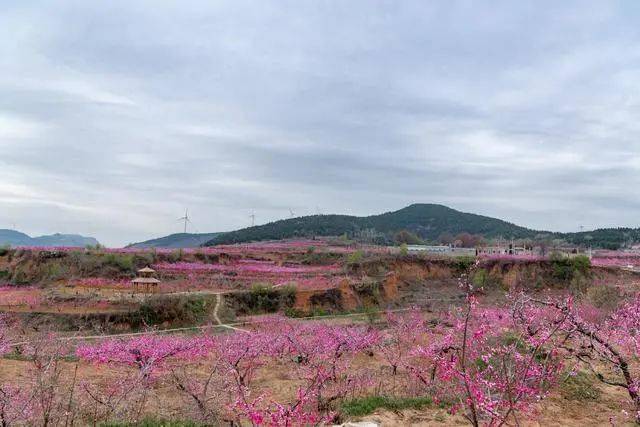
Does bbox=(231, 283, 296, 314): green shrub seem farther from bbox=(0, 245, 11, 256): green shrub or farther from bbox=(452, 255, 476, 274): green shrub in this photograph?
bbox=(0, 245, 11, 256): green shrub

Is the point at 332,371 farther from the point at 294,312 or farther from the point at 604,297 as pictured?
the point at 604,297

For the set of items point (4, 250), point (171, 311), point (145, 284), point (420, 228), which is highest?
point (420, 228)

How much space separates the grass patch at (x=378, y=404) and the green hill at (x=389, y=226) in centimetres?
8695

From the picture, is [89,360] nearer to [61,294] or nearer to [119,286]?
[61,294]

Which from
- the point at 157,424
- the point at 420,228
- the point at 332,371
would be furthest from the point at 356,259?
the point at 420,228

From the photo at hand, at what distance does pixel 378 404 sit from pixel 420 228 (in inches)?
4689

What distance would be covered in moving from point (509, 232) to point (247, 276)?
271ft

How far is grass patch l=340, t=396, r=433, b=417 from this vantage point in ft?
34.0

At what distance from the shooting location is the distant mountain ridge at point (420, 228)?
3903 inches

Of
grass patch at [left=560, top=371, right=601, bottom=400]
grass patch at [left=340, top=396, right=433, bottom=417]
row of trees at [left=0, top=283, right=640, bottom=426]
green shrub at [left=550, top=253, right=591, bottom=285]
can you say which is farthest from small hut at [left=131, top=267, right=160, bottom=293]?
green shrub at [left=550, top=253, right=591, bottom=285]

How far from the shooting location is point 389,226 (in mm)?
129875

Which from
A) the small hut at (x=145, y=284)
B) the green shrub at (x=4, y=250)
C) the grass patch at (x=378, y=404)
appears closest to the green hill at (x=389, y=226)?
the green shrub at (x=4, y=250)

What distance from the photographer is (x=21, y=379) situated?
14.6m

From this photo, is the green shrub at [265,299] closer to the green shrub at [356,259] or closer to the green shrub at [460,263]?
the green shrub at [356,259]
